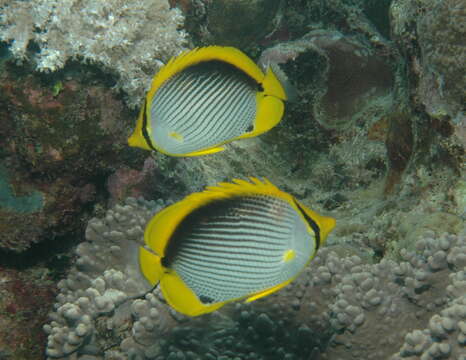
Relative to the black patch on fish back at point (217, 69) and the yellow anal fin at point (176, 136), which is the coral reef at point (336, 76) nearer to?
the black patch on fish back at point (217, 69)

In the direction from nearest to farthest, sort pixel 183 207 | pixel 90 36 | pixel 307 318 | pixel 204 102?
pixel 183 207, pixel 204 102, pixel 307 318, pixel 90 36

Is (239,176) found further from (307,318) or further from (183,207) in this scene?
(183,207)

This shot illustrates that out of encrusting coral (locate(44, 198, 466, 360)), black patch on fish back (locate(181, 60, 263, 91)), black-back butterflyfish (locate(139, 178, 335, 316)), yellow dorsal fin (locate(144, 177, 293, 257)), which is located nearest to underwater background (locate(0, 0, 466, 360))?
encrusting coral (locate(44, 198, 466, 360))

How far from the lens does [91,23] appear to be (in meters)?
4.14

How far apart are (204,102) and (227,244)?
35.2 inches

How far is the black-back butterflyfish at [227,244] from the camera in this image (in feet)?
6.17

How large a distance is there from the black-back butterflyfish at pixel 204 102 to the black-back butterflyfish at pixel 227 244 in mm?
581

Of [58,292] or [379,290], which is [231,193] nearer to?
[379,290]

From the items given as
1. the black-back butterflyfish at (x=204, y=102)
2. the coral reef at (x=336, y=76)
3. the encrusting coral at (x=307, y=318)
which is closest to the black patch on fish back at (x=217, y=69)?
the black-back butterflyfish at (x=204, y=102)

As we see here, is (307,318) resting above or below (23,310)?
above

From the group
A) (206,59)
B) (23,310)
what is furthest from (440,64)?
(23,310)

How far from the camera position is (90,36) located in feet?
13.6

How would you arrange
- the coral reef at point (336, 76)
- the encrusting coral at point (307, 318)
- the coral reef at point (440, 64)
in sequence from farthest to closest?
the coral reef at point (336, 76), the coral reef at point (440, 64), the encrusting coral at point (307, 318)

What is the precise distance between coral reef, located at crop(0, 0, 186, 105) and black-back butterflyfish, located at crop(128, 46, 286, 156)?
1.88m
